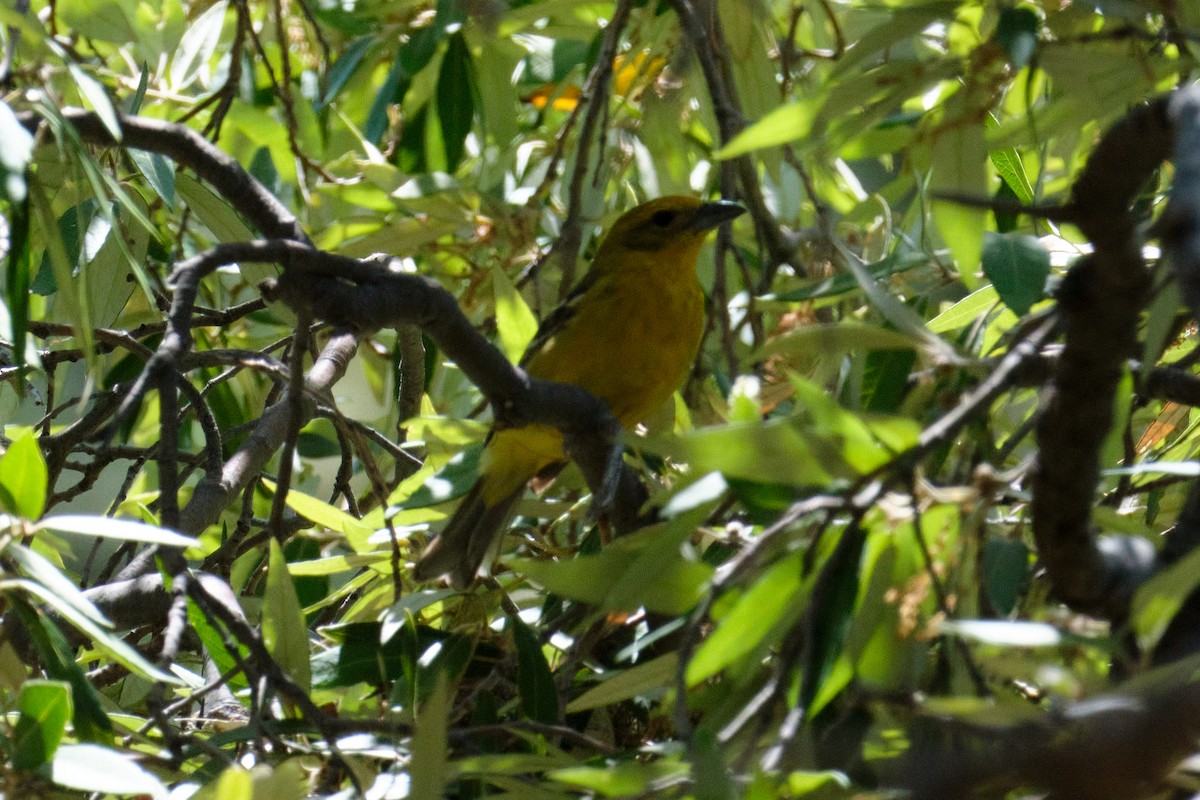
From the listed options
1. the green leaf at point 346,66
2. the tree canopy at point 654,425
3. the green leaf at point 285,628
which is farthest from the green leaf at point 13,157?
the green leaf at point 346,66

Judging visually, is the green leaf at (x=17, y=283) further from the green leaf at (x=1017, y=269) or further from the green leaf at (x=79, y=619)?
the green leaf at (x=1017, y=269)

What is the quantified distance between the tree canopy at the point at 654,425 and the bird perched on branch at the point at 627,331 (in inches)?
6.5

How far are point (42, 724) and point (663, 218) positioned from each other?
286cm

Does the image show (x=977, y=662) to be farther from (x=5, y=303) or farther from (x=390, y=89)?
(x=390, y=89)

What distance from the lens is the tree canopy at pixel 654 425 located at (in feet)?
4.85

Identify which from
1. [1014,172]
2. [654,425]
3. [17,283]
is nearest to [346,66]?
[654,425]

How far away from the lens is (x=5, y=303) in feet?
7.66

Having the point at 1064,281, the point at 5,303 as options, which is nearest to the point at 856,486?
the point at 1064,281

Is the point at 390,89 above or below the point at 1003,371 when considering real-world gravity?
above

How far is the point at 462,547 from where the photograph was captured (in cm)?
313

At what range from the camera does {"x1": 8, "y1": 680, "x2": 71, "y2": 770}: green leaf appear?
1819 millimetres

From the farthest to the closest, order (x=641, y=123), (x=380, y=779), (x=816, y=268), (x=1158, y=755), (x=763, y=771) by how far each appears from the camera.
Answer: (x=641, y=123)
(x=816, y=268)
(x=380, y=779)
(x=763, y=771)
(x=1158, y=755)

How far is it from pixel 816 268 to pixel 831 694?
6.77ft

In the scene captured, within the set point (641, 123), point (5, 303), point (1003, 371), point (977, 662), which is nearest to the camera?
point (1003, 371)
